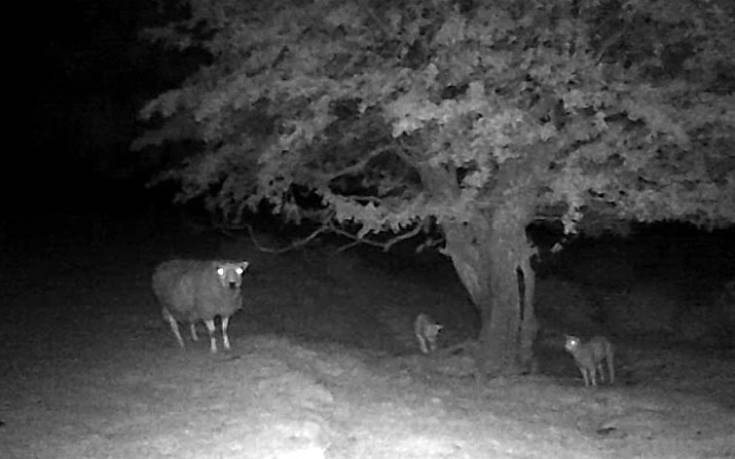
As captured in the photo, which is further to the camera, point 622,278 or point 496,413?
point 622,278

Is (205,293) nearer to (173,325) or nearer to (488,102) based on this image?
(173,325)

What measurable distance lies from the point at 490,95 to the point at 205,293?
570cm

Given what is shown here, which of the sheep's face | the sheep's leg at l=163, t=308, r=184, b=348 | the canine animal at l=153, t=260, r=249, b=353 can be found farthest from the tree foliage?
the sheep's leg at l=163, t=308, r=184, b=348

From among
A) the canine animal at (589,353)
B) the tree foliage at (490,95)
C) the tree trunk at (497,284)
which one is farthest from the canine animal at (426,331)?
the tree foliage at (490,95)

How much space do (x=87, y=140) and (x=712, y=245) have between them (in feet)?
61.5

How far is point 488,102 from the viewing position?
12266mm

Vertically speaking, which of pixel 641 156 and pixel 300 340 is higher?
pixel 641 156

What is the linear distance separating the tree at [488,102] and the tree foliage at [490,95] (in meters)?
0.03

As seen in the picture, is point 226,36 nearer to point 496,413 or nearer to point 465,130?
point 465,130

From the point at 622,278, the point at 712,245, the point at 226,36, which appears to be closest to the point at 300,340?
the point at 226,36

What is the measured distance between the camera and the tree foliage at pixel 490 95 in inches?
487

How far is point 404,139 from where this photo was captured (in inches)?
596

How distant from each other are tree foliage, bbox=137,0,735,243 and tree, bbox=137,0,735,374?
0.03 m

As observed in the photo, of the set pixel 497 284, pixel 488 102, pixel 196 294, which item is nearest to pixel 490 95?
pixel 488 102
